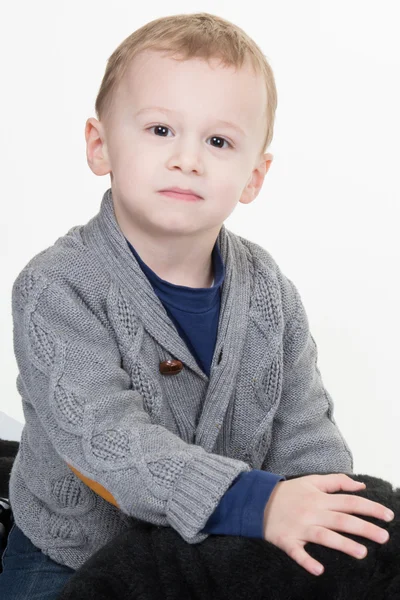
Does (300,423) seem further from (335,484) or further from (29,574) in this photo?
(29,574)

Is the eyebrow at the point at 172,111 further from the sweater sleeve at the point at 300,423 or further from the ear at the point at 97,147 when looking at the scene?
the sweater sleeve at the point at 300,423

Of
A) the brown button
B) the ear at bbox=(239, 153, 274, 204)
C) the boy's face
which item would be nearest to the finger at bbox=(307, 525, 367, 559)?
the brown button

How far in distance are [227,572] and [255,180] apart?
0.73 metres

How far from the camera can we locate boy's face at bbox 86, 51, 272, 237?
151 cm

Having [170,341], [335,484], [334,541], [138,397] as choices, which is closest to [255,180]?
[170,341]

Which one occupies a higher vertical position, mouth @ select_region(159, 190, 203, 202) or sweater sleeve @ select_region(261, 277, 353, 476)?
mouth @ select_region(159, 190, 203, 202)

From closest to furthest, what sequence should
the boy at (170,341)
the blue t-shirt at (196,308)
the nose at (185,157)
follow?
the boy at (170,341) < the nose at (185,157) < the blue t-shirt at (196,308)

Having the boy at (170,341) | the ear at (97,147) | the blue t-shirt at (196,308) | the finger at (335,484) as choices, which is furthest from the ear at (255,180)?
the finger at (335,484)

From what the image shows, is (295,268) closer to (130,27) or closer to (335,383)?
(335,383)

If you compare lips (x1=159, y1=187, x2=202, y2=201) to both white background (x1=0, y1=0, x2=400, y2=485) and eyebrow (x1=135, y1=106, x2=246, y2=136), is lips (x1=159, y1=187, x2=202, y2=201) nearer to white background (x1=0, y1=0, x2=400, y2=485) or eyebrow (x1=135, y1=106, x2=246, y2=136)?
eyebrow (x1=135, y1=106, x2=246, y2=136)

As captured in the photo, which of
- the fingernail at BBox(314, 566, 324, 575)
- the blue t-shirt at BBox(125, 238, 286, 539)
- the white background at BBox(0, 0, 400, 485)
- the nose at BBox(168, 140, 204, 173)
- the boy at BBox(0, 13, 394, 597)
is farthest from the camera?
the white background at BBox(0, 0, 400, 485)

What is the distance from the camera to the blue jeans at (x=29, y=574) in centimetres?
156

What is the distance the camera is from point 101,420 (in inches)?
55.1

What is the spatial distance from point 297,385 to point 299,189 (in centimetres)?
125
